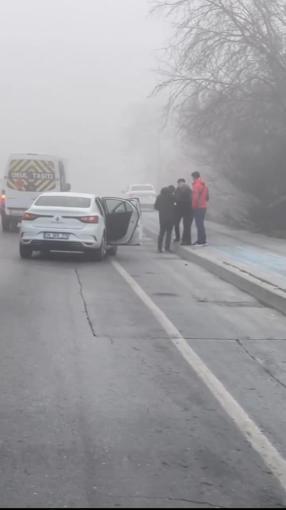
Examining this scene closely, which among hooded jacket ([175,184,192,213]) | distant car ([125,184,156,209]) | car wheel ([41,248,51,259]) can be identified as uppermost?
hooded jacket ([175,184,192,213])

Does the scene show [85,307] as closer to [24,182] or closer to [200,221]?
[200,221]

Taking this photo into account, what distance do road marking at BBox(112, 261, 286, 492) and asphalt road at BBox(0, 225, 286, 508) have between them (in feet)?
0.16

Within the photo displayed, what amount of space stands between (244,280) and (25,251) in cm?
538

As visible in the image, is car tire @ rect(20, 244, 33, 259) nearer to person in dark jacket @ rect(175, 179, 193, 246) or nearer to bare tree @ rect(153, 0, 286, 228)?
person in dark jacket @ rect(175, 179, 193, 246)

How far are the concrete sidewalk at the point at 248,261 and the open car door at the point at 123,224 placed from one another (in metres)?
1.51

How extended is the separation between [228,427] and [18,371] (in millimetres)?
2172

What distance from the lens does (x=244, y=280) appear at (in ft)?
44.8

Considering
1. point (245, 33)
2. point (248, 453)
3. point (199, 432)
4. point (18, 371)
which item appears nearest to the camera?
point (248, 453)

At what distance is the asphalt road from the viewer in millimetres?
4465

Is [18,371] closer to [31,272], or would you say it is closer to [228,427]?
[228,427]

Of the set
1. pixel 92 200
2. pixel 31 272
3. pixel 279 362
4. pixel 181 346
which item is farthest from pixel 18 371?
pixel 92 200

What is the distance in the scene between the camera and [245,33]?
942 inches

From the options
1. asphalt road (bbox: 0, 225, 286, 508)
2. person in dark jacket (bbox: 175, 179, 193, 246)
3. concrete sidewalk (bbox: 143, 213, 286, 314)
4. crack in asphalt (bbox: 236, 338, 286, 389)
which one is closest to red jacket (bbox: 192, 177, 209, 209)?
person in dark jacket (bbox: 175, 179, 193, 246)

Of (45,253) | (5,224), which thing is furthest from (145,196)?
(45,253)
